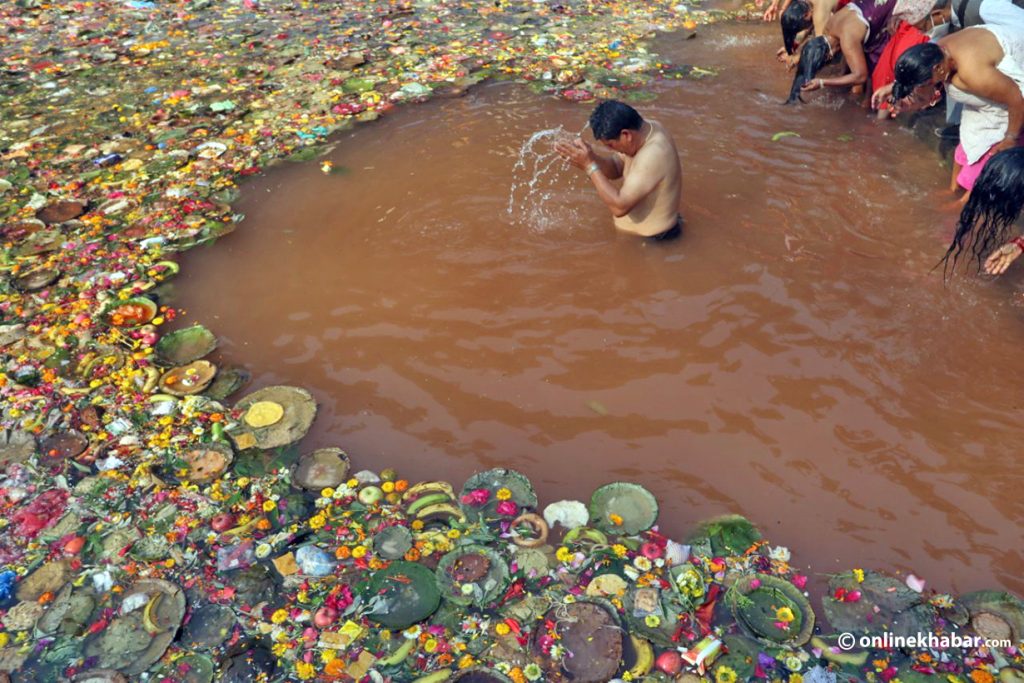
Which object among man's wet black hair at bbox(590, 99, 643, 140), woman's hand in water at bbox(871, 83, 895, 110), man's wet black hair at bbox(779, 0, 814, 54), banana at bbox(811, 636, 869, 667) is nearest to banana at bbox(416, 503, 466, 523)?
banana at bbox(811, 636, 869, 667)

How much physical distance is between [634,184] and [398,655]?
288 centimetres

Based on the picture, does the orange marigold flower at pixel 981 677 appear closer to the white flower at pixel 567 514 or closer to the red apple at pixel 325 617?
the white flower at pixel 567 514

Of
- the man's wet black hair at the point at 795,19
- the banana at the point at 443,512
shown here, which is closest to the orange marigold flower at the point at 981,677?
the banana at the point at 443,512

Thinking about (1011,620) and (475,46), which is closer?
(1011,620)

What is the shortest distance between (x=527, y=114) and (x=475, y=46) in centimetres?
174

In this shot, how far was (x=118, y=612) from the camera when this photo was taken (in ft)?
9.00

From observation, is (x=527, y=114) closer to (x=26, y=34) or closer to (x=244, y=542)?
(x=244, y=542)

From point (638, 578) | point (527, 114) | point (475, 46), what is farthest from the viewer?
point (475, 46)

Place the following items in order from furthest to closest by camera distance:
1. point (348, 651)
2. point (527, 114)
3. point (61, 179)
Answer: point (527, 114) < point (61, 179) < point (348, 651)

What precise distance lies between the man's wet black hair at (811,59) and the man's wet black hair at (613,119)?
A: 2951 millimetres

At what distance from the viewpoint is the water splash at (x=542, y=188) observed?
4.94 metres

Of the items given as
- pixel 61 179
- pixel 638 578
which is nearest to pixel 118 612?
pixel 638 578

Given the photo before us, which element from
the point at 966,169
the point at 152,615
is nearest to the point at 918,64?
the point at 966,169

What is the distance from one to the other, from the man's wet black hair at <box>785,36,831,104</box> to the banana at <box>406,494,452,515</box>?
5.14 m
